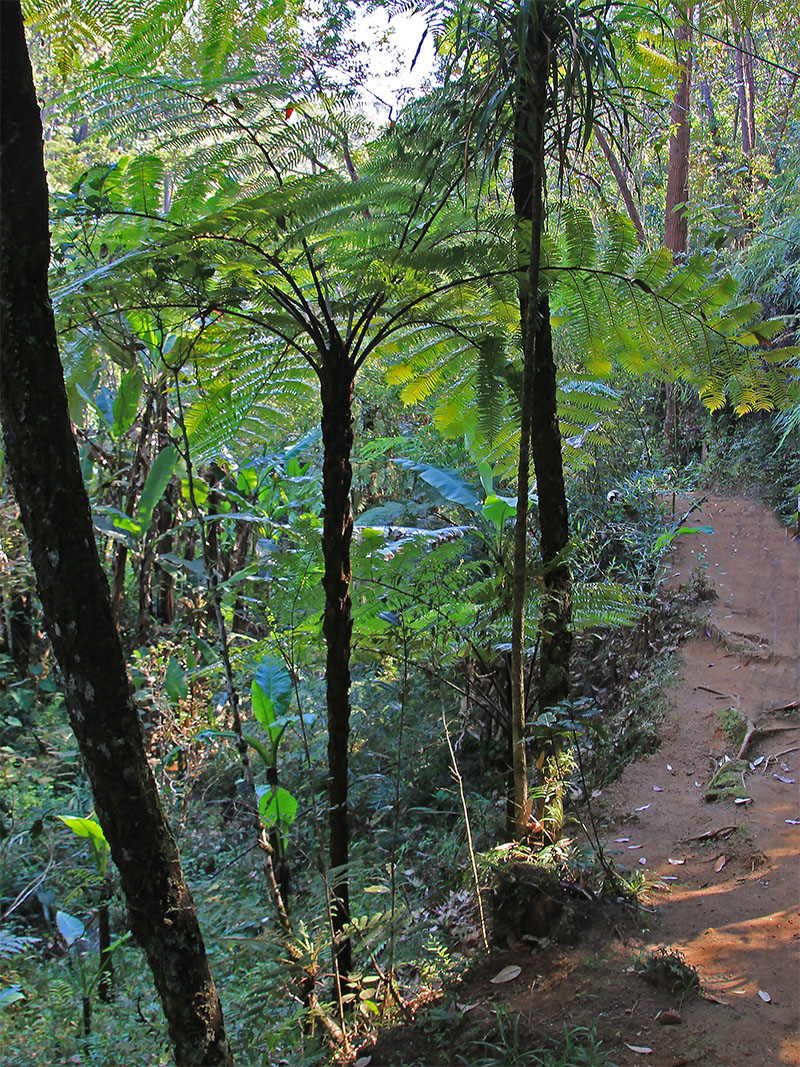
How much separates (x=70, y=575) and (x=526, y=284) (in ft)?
6.12

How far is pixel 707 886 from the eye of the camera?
3.25m

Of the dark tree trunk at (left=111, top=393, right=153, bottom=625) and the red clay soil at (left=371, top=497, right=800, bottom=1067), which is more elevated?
the dark tree trunk at (left=111, top=393, right=153, bottom=625)

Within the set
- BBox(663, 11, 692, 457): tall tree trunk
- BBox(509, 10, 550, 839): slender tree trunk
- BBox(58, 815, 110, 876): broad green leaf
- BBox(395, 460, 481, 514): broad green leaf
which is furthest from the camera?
BBox(663, 11, 692, 457): tall tree trunk

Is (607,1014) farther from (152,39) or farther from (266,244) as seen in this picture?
(152,39)

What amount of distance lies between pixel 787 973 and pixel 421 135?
313 cm

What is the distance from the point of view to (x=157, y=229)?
2.60 meters

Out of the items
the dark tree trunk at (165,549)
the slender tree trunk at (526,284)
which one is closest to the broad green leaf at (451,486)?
the slender tree trunk at (526,284)

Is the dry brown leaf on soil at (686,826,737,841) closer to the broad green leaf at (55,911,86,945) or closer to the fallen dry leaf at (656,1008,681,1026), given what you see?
the fallen dry leaf at (656,1008,681,1026)

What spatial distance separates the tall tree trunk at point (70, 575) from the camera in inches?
67.9

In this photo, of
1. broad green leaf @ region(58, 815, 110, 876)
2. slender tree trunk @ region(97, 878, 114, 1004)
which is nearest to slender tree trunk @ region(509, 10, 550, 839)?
slender tree trunk @ region(97, 878, 114, 1004)

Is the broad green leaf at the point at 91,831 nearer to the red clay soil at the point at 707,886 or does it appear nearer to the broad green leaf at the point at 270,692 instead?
the broad green leaf at the point at 270,692

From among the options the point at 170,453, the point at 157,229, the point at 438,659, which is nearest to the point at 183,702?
the point at 170,453

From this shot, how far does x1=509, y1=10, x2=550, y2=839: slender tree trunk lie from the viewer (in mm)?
2394

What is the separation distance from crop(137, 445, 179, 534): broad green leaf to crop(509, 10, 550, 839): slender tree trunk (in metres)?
2.74
